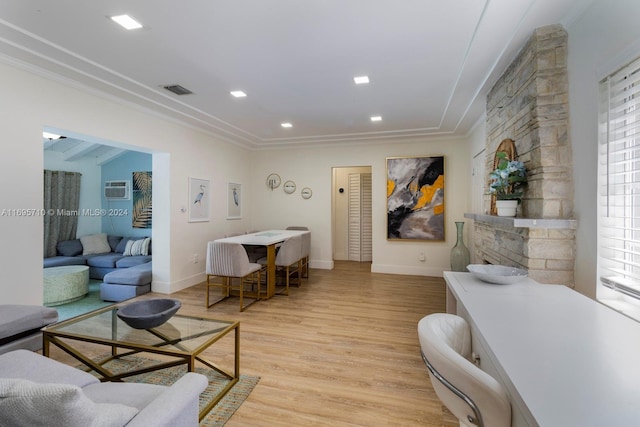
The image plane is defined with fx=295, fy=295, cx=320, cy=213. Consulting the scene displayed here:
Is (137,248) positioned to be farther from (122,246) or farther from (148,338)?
(148,338)

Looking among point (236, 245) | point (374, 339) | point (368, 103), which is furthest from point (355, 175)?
point (374, 339)

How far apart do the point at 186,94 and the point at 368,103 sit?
226 cm

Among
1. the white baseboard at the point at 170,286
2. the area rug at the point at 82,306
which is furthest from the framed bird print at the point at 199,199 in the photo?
the area rug at the point at 82,306

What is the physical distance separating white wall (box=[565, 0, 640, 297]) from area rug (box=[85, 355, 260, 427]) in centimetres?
235

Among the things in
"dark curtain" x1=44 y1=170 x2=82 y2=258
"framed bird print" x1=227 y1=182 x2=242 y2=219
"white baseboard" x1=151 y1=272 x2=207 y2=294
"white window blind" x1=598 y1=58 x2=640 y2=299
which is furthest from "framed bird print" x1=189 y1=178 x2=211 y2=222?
"white window blind" x1=598 y1=58 x2=640 y2=299

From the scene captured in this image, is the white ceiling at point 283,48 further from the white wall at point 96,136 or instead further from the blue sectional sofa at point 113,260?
the blue sectional sofa at point 113,260

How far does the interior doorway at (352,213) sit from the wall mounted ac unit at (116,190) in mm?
4493

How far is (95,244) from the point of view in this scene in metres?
5.66

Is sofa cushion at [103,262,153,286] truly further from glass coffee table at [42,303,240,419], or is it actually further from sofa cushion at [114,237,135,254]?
glass coffee table at [42,303,240,419]

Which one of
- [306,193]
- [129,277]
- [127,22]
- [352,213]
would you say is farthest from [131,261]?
[352,213]

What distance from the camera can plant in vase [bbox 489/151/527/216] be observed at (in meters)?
2.30

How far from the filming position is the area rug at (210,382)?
1.81 metres

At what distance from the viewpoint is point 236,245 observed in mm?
3643

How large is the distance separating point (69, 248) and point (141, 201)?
144cm
